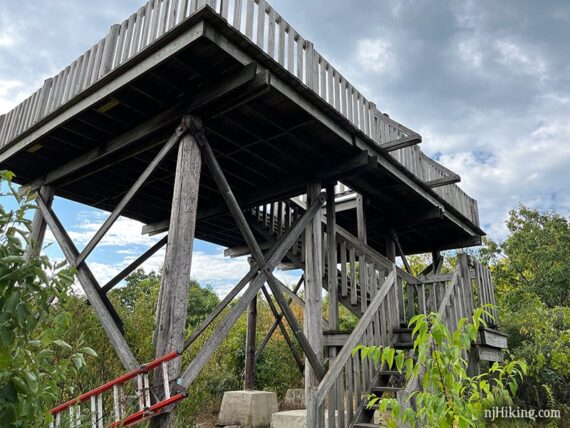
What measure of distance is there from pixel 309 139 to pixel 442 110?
5.34 metres

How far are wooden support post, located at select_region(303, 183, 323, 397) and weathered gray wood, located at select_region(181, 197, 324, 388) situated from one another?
7.6 inches

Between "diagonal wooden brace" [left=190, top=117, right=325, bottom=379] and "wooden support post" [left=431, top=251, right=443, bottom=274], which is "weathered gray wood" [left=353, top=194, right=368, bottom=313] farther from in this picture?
"wooden support post" [left=431, top=251, right=443, bottom=274]

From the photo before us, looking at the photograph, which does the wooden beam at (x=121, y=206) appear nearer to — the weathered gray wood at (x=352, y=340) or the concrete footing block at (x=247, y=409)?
the weathered gray wood at (x=352, y=340)

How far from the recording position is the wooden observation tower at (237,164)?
445 centimetres

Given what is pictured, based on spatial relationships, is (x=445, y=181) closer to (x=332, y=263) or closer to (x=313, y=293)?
(x=332, y=263)

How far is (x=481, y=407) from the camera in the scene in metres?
1.96

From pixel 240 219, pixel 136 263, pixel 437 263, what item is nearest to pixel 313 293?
pixel 240 219

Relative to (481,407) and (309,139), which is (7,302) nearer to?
(481,407)

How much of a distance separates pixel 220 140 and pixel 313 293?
2.58 metres

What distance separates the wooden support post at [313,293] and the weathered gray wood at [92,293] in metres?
2.47

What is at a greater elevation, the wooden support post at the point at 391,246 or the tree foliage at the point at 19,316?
the wooden support post at the point at 391,246

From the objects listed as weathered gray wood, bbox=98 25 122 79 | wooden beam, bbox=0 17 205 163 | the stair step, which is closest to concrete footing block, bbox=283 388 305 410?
the stair step

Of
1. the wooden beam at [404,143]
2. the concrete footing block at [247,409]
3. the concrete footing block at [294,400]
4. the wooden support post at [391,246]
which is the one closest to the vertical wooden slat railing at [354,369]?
the wooden beam at [404,143]

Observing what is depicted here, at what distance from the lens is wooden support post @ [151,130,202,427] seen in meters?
4.17
